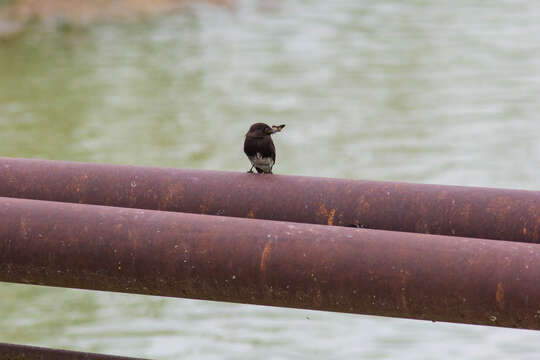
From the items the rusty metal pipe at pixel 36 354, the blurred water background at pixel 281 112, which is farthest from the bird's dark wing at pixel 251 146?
the blurred water background at pixel 281 112

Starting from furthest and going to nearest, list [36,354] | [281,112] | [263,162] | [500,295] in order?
[281,112], [263,162], [36,354], [500,295]

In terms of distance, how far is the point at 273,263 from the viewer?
7.34 feet

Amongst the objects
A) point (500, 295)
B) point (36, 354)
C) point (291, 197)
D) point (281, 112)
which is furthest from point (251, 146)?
point (281, 112)

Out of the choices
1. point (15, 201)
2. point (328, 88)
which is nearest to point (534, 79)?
point (328, 88)

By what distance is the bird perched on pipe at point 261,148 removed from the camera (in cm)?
330

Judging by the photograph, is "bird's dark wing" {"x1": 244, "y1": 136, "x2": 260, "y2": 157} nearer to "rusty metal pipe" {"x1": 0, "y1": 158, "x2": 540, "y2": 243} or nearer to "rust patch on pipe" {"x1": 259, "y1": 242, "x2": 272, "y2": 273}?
"rusty metal pipe" {"x1": 0, "y1": 158, "x2": 540, "y2": 243}

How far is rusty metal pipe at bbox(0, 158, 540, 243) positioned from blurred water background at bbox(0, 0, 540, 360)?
7.88 feet

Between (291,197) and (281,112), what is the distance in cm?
772

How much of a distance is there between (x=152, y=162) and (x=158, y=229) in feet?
21.6

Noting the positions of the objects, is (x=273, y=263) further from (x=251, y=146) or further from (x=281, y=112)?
(x=281, y=112)

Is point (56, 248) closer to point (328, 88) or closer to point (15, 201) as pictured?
point (15, 201)

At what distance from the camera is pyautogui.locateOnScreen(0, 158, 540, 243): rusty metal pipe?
2619 millimetres

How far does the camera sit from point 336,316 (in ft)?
18.7

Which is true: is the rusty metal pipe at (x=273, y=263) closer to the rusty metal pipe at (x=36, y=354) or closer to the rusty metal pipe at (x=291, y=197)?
the rusty metal pipe at (x=291, y=197)
